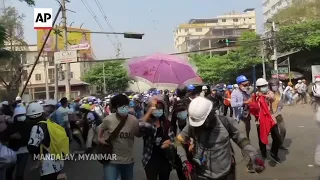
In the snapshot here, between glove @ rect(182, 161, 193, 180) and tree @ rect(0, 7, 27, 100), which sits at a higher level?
tree @ rect(0, 7, 27, 100)

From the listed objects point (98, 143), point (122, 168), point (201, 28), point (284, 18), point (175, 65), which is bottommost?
point (122, 168)

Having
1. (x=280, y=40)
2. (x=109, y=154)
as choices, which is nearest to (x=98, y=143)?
(x=109, y=154)

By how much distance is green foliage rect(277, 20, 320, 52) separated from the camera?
36.1 m

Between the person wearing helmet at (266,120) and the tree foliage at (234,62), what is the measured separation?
3306 centimetres

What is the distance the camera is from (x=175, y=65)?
7422 mm

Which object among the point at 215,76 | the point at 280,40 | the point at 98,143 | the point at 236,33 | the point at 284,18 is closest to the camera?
the point at 98,143

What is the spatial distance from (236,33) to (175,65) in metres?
80.7

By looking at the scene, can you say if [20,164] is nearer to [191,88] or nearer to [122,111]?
[122,111]

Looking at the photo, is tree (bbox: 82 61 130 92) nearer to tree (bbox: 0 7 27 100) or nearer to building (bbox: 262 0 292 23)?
tree (bbox: 0 7 27 100)

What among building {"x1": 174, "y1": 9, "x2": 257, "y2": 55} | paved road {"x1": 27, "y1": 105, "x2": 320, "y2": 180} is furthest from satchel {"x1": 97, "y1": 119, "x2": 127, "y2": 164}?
building {"x1": 174, "y1": 9, "x2": 257, "y2": 55}

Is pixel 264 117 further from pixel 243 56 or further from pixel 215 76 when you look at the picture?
pixel 215 76

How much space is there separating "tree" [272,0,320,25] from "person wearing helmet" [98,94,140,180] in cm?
3826

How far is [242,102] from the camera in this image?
9281 millimetres

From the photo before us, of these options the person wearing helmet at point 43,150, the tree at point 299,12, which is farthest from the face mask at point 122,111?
the tree at point 299,12
